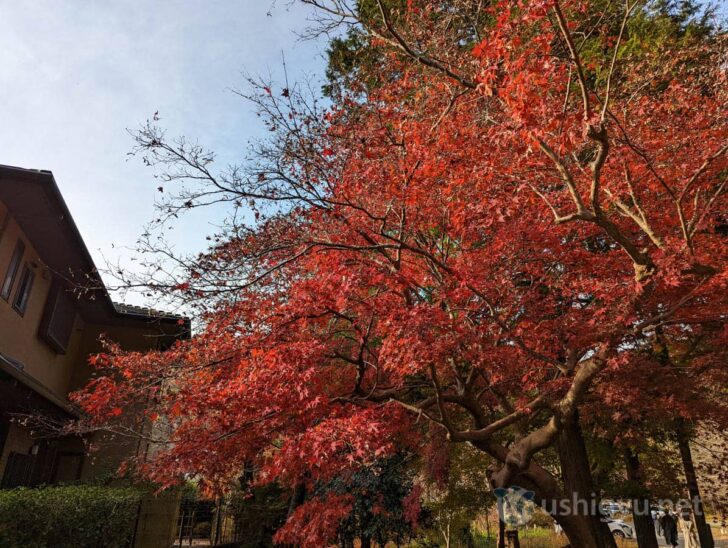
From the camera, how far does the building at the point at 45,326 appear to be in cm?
955

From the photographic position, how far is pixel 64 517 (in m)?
7.90

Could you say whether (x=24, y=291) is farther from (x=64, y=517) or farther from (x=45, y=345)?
(x=64, y=517)

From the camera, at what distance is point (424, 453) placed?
13172 millimetres

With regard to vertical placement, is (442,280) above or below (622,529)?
above

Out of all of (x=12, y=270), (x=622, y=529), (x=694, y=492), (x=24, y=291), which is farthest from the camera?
(x=622, y=529)

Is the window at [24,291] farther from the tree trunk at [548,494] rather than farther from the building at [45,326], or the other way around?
the tree trunk at [548,494]

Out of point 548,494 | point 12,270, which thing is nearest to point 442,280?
point 548,494

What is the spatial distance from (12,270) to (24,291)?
3.07 feet

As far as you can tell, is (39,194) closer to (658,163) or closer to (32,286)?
(32,286)

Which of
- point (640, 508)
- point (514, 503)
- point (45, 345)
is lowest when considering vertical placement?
point (640, 508)

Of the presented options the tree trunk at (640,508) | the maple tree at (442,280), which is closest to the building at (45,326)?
the maple tree at (442,280)

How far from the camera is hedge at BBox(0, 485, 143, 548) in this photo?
675 centimetres

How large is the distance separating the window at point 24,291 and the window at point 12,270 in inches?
15.7

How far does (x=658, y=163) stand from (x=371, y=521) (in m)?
11.0
